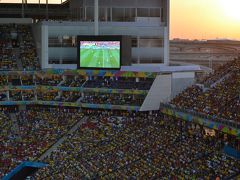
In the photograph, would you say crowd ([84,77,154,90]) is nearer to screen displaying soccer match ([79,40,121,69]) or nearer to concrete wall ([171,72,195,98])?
screen displaying soccer match ([79,40,121,69])

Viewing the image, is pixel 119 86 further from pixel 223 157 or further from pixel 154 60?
pixel 223 157

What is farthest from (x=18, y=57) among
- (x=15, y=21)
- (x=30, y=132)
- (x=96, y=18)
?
(x=30, y=132)

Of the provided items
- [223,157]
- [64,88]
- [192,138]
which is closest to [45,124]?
[64,88]

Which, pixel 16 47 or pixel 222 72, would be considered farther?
pixel 16 47

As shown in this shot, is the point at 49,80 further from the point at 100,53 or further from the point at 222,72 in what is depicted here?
the point at 222,72

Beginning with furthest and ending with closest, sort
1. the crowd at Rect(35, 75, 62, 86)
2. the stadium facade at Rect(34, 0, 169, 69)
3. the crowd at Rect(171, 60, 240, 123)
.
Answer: the stadium facade at Rect(34, 0, 169, 69)
the crowd at Rect(35, 75, 62, 86)
the crowd at Rect(171, 60, 240, 123)

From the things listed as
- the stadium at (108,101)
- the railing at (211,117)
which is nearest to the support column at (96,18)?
the stadium at (108,101)

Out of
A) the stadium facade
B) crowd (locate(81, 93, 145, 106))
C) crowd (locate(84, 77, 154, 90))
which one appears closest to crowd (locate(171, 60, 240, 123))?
crowd (locate(84, 77, 154, 90))
